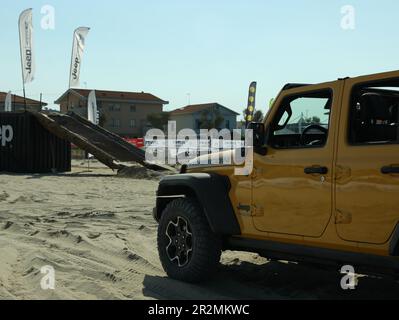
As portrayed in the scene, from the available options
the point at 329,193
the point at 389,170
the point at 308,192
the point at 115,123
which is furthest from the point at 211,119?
the point at 389,170

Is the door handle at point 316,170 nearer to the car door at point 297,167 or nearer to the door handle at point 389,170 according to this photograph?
the car door at point 297,167

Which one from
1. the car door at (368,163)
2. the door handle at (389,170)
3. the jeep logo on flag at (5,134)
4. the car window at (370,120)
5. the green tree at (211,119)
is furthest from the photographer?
the green tree at (211,119)

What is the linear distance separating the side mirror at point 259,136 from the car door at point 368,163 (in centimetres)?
89

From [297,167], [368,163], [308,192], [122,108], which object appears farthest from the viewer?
[122,108]

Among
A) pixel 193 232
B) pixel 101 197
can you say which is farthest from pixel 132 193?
pixel 193 232

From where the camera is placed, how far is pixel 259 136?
538cm

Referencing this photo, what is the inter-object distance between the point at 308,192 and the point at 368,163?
26.1 inches

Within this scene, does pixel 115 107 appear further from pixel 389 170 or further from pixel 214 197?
pixel 389 170

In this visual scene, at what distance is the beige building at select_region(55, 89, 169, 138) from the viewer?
82.9m

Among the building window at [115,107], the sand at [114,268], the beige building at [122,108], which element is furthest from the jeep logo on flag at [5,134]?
the building window at [115,107]

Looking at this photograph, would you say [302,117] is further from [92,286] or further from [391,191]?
[92,286]

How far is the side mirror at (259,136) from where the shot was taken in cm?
533

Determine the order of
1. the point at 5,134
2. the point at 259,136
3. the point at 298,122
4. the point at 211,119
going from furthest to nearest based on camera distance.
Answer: the point at 211,119 → the point at 5,134 → the point at 298,122 → the point at 259,136

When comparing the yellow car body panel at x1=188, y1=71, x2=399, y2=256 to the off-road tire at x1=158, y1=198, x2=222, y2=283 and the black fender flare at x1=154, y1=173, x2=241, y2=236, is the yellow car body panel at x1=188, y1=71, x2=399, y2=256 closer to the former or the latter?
the black fender flare at x1=154, y1=173, x2=241, y2=236
